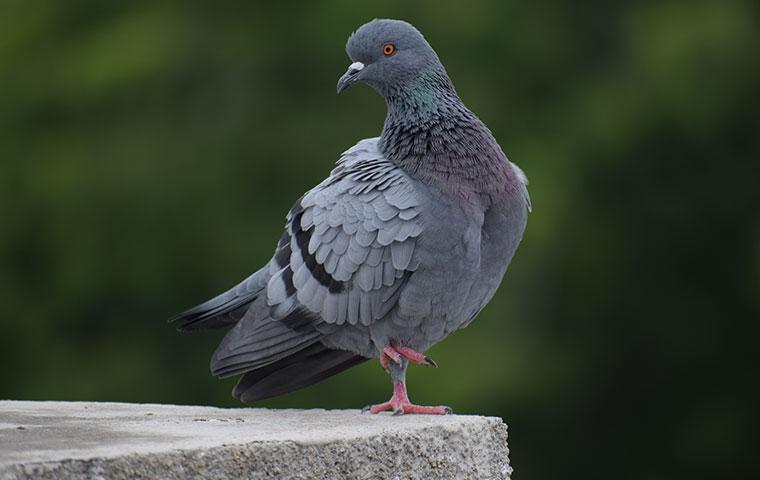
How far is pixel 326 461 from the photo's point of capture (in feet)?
15.3

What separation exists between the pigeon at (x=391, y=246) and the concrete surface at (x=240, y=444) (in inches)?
12.1

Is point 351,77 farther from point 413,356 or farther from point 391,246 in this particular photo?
point 413,356

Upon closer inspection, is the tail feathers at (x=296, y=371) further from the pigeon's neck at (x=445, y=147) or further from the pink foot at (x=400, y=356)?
the pigeon's neck at (x=445, y=147)

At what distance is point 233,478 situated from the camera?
175 inches

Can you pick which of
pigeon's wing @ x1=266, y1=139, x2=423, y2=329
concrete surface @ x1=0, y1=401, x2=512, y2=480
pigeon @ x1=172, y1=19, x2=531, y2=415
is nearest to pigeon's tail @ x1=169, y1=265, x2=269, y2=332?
pigeon @ x1=172, y1=19, x2=531, y2=415

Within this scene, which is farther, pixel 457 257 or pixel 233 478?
pixel 457 257

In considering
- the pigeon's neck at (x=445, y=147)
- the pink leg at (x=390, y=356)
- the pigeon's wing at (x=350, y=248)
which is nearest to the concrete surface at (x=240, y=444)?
the pink leg at (x=390, y=356)

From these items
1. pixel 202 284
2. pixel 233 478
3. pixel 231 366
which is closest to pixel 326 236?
pixel 231 366

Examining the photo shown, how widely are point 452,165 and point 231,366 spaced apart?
54.8 inches

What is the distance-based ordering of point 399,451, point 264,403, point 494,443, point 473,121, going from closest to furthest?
point 399,451, point 494,443, point 473,121, point 264,403

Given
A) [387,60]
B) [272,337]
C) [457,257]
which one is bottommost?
[272,337]

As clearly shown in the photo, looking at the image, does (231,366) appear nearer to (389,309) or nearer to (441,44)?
(389,309)

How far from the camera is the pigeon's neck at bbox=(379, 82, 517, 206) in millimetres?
5523

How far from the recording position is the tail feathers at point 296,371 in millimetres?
5945
